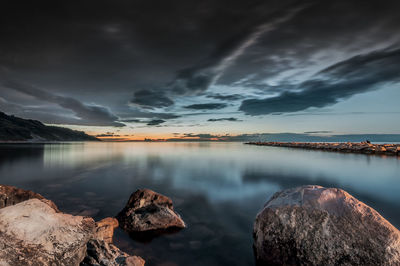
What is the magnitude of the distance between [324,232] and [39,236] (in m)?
5.06

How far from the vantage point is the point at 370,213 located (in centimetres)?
396

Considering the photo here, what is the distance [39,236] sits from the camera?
132 inches

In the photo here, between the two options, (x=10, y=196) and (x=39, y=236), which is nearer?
(x=39, y=236)

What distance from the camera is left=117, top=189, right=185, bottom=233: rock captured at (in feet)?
20.8

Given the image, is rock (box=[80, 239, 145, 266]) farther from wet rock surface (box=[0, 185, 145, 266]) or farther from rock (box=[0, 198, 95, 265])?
rock (box=[0, 198, 95, 265])

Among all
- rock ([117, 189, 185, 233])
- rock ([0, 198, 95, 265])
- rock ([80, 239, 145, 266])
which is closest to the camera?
rock ([0, 198, 95, 265])

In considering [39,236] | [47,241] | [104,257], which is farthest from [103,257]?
[39,236]

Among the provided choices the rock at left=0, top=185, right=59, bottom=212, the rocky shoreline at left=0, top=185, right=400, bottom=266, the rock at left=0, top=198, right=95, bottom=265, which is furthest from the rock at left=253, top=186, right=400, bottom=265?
the rock at left=0, top=185, right=59, bottom=212

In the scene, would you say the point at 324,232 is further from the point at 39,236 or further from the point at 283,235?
the point at 39,236

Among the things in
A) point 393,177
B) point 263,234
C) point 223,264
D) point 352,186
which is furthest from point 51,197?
point 393,177

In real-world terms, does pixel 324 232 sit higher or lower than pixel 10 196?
lower

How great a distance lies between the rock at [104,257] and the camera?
12.6 feet

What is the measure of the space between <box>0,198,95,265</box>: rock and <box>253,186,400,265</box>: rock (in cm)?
373

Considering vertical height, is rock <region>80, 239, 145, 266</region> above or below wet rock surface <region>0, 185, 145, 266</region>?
below
